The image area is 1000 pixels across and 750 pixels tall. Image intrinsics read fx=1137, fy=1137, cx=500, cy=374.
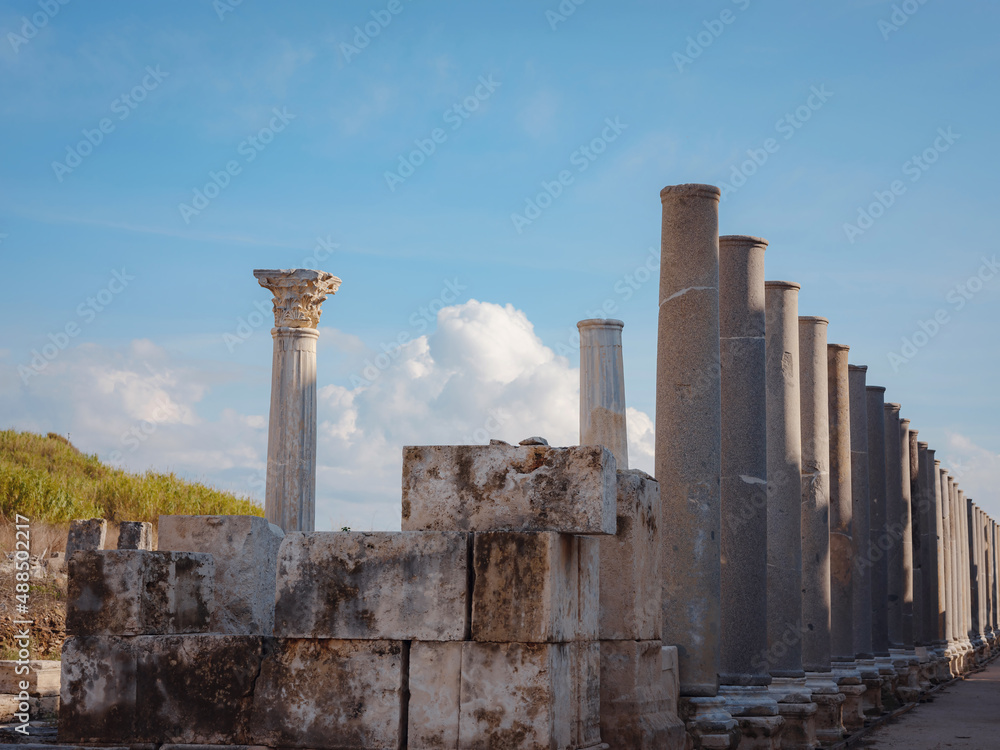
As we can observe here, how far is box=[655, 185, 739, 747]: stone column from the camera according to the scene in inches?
377

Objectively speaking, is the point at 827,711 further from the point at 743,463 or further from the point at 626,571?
the point at 626,571

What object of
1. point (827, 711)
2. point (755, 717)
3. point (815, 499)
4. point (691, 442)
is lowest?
point (827, 711)

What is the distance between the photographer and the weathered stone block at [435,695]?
6.20 m

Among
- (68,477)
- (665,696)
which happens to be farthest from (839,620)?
(68,477)

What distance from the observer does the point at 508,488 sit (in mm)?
6453

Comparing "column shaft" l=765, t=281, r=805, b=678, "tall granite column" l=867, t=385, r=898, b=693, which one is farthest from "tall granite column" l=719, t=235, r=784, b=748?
"tall granite column" l=867, t=385, r=898, b=693

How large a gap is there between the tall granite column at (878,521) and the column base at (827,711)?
22.8ft

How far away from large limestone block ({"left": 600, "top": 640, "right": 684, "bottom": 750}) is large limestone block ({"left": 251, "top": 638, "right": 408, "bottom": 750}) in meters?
1.66

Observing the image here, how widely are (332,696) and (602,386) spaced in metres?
9.45

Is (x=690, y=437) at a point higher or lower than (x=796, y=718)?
higher

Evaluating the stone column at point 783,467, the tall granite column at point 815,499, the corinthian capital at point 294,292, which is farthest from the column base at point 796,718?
the corinthian capital at point 294,292

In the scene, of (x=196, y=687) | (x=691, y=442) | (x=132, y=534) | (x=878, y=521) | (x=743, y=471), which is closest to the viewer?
(x=196, y=687)

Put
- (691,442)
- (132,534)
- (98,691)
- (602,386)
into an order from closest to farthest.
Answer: (98,691)
(691,442)
(132,534)
(602,386)

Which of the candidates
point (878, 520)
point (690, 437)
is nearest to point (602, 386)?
point (690, 437)
